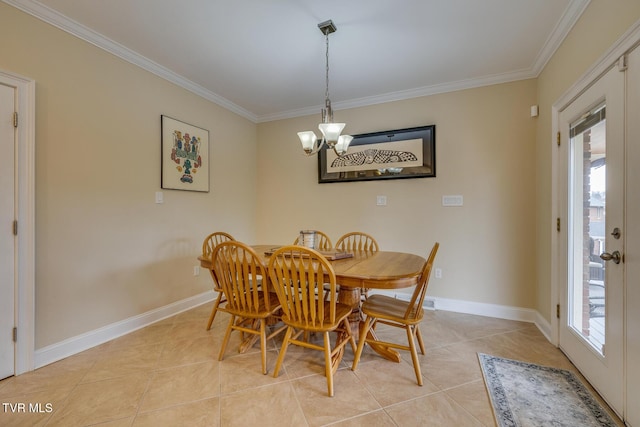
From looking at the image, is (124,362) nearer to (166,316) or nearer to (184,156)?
(166,316)

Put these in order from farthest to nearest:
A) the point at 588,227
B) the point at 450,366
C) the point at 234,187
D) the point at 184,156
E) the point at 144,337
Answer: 1. the point at 234,187
2. the point at 184,156
3. the point at 144,337
4. the point at 450,366
5. the point at 588,227

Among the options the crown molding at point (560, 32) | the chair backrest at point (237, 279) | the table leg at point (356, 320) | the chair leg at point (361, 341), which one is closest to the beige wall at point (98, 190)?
the chair backrest at point (237, 279)

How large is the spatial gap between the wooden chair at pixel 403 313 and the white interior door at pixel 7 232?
2.30 metres

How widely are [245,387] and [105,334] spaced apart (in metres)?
1.47

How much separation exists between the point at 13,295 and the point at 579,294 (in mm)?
3891

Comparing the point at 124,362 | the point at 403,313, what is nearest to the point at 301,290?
the point at 403,313

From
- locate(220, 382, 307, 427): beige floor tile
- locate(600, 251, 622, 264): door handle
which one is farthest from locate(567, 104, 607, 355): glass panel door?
locate(220, 382, 307, 427): beige floor tile

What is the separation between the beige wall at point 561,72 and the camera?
4.80 ft

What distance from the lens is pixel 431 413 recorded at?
1.45 metres

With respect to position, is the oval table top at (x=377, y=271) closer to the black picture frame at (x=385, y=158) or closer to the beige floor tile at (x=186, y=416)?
the beige floor tile at (x=186, y=416)

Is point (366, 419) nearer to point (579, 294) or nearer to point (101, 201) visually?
point (579, 294)

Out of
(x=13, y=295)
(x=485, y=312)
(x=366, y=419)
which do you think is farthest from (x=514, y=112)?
(x=13, y=295)

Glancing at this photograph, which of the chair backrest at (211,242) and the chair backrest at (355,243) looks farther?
the chair backrest at (355,243)

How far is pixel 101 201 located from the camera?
223 centimetres
